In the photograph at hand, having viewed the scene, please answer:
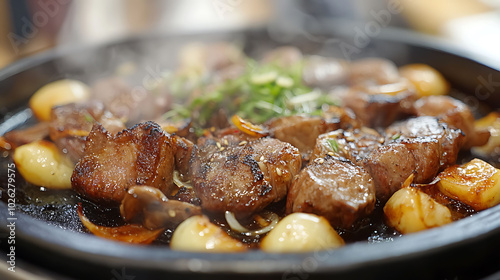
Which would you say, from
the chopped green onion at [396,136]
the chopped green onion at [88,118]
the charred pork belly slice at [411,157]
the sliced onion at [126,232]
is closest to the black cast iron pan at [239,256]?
the sliced onion at [126,232]

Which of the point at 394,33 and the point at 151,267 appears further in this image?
the point at 394,33

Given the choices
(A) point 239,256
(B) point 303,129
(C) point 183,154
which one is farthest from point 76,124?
(A) point 239,256

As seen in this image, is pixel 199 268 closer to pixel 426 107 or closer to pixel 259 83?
pixel 259 83

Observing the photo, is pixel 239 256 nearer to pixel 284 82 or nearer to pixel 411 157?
pixel 411 157

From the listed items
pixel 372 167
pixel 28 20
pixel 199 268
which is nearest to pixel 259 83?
pixel 372 167

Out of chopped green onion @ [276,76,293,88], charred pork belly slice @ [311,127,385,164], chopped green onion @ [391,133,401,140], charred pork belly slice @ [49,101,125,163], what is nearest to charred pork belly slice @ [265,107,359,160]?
charred pork belly slice @ [311,127,385,164]
